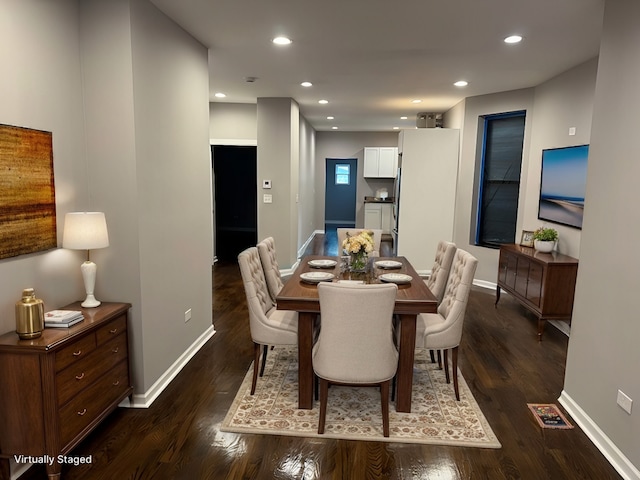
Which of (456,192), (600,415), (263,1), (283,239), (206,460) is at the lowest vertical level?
(206,460)

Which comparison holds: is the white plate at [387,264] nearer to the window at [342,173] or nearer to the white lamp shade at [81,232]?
the white lamp shade at [81,232]

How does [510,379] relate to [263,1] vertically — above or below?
below

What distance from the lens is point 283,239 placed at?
691 cm

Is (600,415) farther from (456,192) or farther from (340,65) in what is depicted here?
(456,192)

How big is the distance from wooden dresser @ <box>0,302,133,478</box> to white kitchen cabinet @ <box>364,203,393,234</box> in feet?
29.0

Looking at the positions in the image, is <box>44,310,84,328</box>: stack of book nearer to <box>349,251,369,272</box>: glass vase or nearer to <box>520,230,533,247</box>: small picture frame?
<box>349,251,369,272</box>: glass vase

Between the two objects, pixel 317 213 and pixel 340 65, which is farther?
pixel 317 213

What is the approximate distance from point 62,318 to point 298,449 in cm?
152

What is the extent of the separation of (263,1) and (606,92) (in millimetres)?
2306

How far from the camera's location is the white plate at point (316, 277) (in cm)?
323

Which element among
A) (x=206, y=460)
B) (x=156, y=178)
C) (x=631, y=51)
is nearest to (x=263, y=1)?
(x=156, y=178)

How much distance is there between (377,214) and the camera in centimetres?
1085

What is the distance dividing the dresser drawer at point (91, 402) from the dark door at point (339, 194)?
9.79 meters

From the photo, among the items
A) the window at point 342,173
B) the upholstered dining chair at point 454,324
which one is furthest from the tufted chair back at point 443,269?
the window at point 342,173
